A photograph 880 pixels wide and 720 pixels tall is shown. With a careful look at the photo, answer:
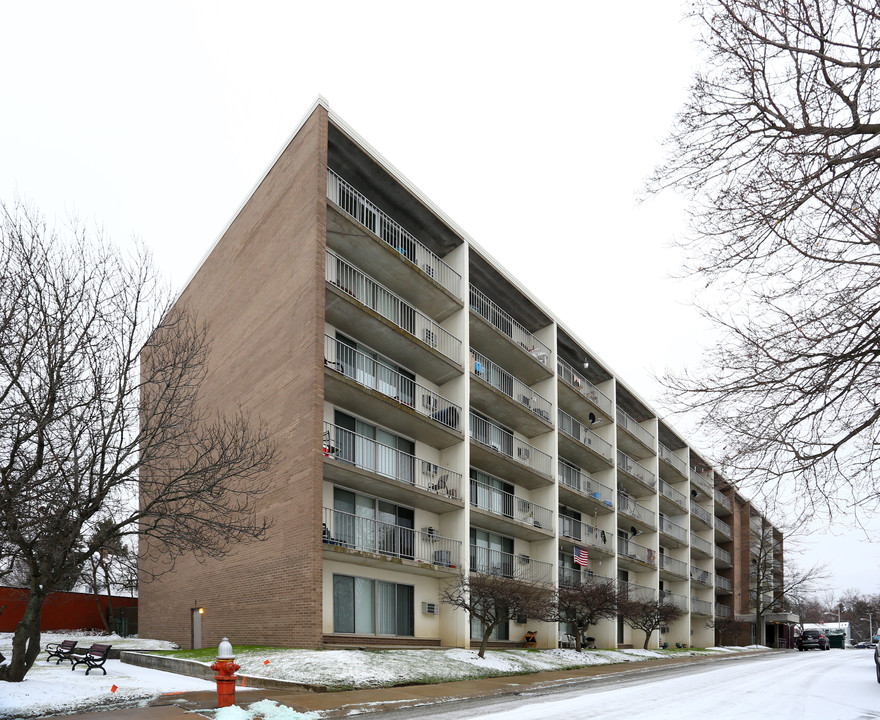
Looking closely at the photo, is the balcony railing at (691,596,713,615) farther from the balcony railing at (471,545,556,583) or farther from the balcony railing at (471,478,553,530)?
the balcony railing at (471,545,556,583)

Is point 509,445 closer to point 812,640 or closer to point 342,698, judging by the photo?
point 342,698

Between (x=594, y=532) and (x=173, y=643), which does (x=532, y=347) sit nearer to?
(x=594, y=532)

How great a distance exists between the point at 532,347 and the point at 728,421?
26.5m

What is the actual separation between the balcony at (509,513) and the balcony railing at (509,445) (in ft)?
5.00

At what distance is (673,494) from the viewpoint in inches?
2077

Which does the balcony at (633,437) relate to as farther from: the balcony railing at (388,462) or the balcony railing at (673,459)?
the balcony railing at (388,462)

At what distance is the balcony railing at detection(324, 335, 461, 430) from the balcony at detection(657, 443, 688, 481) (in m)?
27.1

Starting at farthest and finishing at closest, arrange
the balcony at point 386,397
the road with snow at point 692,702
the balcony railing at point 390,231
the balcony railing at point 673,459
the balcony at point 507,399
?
the balcony railing at point 673,459
the balcony at point 507,399
the balcony railing at point 390,231
the balcony at point 386,397
the road with snow at point 692,702

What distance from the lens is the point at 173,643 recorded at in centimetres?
2791

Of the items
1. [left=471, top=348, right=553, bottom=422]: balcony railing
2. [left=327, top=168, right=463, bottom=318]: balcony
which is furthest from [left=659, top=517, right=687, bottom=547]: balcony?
[left=327, top=168, right=463, bottom=318]: balcony

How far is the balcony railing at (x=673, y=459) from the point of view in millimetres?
51678

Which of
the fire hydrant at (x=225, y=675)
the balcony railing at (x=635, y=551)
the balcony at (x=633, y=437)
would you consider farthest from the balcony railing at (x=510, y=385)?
the fire hydrant at (x=225, y=675)

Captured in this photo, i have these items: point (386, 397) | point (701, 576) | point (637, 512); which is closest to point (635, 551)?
point (637, 512)

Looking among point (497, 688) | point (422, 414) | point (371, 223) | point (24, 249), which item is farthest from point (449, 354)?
point (24, 249)
